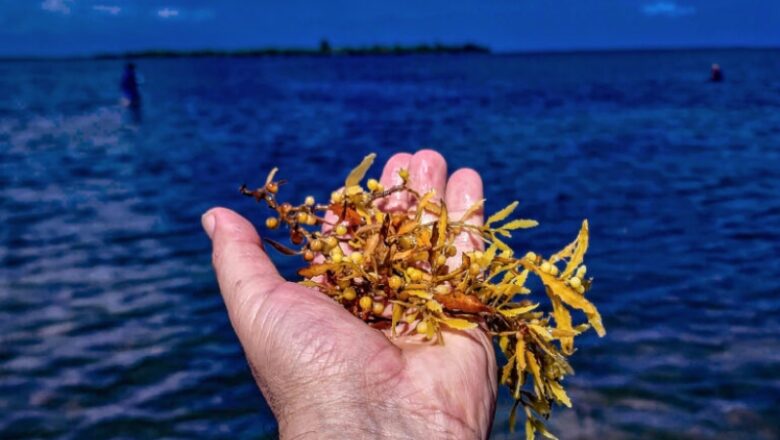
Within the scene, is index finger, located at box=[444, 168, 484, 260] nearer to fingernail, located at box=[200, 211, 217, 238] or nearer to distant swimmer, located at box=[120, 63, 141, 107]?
fingernail, located at box=[200, 211, 217, 238]

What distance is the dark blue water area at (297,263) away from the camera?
6.27 meters

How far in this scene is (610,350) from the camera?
706 cm

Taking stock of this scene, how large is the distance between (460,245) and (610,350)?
3.54 metres


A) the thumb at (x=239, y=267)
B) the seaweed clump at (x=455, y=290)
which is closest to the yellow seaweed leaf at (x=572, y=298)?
the seaweed clump at (x=455, y=290)

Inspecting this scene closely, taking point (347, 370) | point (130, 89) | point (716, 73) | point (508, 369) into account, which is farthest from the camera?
point (716, 73)

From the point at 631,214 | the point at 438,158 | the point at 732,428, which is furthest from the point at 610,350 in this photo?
the point at 631,214

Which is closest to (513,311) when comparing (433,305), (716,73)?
(433,305)

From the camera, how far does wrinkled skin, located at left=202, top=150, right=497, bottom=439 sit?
120 inches

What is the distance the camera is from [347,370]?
3.11 m

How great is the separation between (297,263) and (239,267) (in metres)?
6.15

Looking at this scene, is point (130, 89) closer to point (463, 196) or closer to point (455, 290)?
point (463, 196)

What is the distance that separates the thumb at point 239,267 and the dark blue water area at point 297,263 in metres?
2.53

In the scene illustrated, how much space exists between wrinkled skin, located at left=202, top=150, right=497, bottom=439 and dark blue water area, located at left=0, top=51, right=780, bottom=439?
270 centimetres

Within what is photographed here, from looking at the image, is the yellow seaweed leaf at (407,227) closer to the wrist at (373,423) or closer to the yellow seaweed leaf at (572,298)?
the yellow seaweed leaf at (572,298)
